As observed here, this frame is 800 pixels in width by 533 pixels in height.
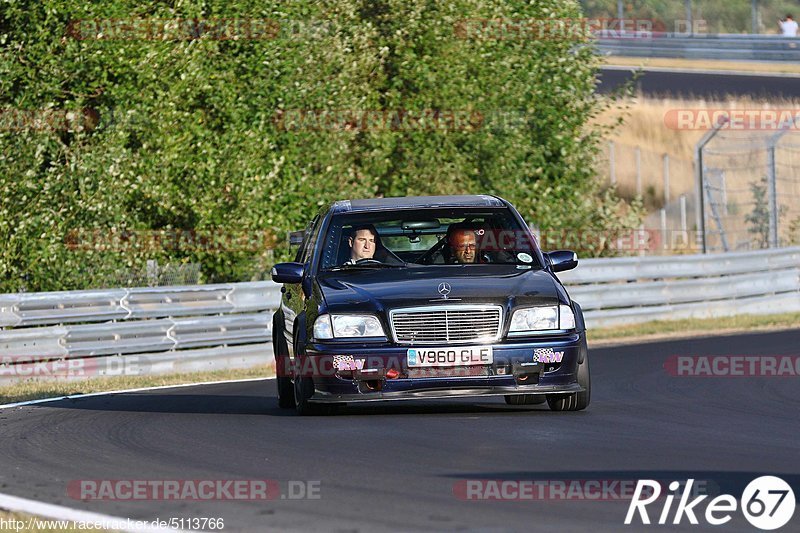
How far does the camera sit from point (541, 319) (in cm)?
1056

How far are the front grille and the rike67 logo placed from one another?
3.34 metres

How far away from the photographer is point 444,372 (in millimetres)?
10414

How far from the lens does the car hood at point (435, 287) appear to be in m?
10.5

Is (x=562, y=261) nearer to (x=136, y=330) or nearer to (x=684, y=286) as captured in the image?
(x=136, y=330)

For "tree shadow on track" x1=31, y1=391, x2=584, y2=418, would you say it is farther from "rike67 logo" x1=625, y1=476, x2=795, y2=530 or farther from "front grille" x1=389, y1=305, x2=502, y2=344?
"rike67 logo" x1=625, y1=476, x2=795, y2=530

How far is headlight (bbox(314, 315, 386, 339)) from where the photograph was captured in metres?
10.5

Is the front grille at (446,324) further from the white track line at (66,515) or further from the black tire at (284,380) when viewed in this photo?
the white track line at (66,515)

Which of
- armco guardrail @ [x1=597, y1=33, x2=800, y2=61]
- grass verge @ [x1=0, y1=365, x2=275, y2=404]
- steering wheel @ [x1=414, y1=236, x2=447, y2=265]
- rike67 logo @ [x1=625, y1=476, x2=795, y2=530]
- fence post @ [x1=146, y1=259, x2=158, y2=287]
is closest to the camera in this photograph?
rike67 logo @ [x1=625, y1=476, x2=795, y2=530]

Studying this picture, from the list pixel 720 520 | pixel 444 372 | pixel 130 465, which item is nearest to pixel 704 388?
pixel 444 372

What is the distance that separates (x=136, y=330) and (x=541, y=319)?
832 cm

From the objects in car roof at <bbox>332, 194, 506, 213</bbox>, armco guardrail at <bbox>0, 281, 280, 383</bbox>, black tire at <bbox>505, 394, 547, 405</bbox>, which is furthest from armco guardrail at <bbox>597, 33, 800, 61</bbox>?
black tire at <bbox>505, 394, 547, 405</bbox>

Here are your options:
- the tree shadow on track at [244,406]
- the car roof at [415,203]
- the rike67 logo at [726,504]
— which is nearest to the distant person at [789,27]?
the tree shadow on track at [244,406]

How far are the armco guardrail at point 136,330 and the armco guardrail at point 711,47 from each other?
3731 centimetres

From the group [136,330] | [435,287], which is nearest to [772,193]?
[136,330]
